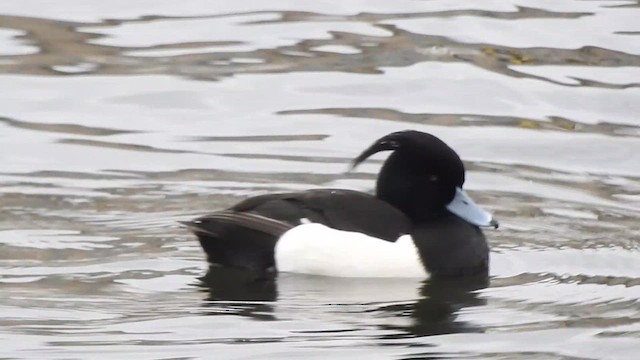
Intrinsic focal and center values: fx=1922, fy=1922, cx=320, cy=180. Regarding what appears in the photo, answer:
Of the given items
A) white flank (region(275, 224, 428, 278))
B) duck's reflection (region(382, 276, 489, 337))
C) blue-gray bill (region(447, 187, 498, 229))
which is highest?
blue-gray bill (region(447, 187, 498, 229))

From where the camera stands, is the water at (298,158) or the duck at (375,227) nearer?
the water at (298,158)

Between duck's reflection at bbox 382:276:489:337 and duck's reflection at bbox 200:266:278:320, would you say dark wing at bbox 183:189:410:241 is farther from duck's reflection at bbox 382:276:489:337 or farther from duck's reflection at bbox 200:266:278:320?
duck's reflection at bbox 382:276:489:337

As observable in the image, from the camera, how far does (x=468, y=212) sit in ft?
31.4

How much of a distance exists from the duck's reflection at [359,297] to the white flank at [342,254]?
5 centimetres

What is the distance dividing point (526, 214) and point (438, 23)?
16.2 feet

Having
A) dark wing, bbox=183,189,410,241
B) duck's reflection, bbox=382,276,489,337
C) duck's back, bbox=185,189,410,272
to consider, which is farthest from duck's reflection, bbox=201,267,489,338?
dark wing, bbox=183,189,410,241

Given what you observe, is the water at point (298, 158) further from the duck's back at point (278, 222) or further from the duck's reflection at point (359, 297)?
the duck's back at point (278, 222)

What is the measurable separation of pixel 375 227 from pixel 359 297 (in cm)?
50

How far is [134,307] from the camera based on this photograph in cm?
853

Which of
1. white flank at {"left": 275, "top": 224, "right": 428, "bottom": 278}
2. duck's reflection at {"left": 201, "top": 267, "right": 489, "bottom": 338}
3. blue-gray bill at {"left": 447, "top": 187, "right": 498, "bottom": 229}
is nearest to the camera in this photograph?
duck's reflection at {"left": 201, "top": 267, "right": 489, "bottom": 338}

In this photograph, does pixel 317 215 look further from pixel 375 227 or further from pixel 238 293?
→ pixel 238 293

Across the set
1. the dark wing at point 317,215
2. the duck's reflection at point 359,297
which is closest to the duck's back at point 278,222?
the dark wing at point 317,215

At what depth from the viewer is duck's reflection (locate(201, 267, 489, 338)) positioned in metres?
8.55

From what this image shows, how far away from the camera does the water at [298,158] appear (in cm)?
828
